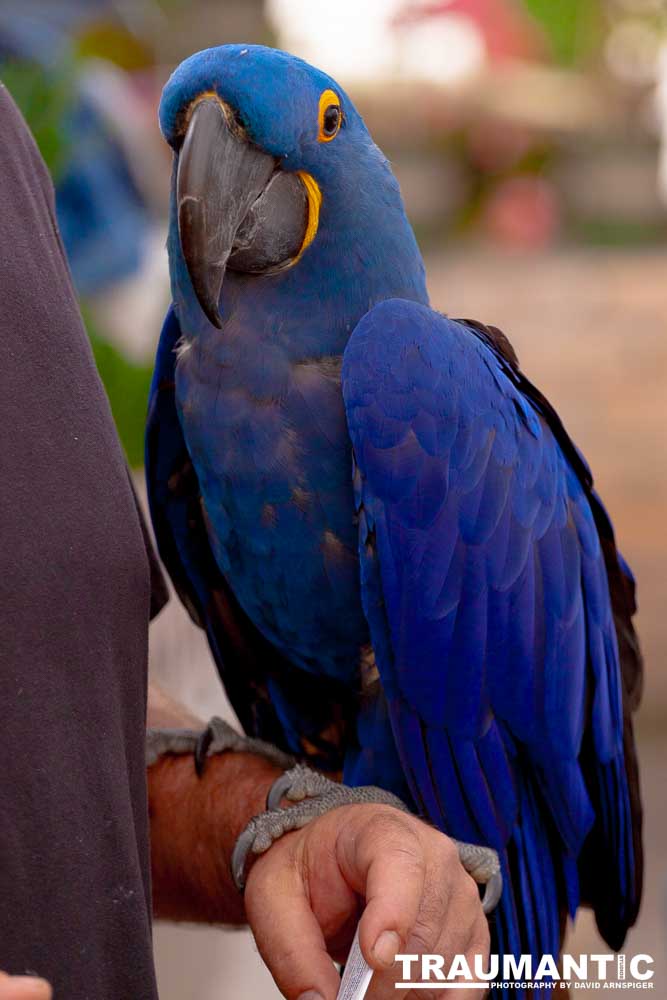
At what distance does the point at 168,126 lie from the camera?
3.06ft

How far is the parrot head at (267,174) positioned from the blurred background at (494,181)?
97 cm

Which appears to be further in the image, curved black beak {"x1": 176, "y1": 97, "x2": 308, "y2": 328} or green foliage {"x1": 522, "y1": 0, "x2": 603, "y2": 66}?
green foliage {"x1": 522, "y1": 0, "x2": 603, "y2": 66}

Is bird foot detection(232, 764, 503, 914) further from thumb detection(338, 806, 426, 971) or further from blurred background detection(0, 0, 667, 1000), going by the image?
blurred background detection(0, 0, 667, 1000)

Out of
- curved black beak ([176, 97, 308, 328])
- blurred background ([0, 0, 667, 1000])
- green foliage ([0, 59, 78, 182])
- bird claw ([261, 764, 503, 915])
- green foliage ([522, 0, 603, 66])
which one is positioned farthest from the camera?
green foliage ([522, 0, 603, 66])

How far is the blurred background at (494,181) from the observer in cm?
239

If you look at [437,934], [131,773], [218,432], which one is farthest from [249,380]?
[437,934]

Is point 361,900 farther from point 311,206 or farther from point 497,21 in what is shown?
point 497,21

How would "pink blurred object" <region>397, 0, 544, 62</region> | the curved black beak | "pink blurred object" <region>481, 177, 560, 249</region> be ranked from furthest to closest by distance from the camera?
"pink blurred object" <region>481, 177, 560, 249</region> < "pink blurred object" <region>397, 0, 544, 62</region> < the curved black beak

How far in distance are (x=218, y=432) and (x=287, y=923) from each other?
414 millimetres

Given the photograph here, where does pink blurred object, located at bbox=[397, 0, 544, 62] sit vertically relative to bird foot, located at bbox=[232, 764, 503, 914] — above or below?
above

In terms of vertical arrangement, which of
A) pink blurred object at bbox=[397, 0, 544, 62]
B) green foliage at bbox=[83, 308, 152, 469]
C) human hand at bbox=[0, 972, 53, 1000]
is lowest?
human hand at bbox=[0, 972, 53, 1000]

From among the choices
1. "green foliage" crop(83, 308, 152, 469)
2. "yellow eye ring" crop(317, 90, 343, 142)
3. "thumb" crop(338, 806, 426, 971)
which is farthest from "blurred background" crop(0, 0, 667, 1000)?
"thumb" crop(338, 806, 426, 971)

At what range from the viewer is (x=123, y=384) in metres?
1.86

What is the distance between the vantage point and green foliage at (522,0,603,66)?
5.98m
